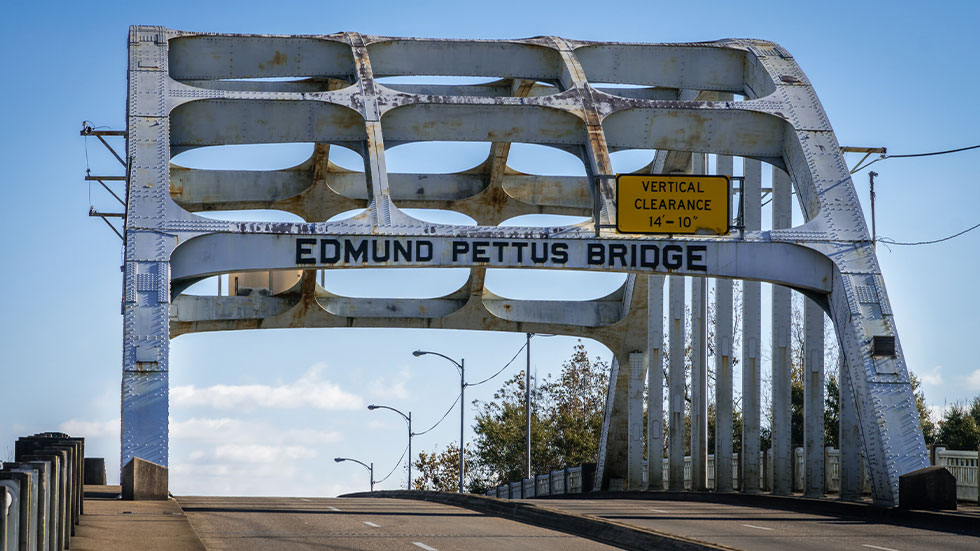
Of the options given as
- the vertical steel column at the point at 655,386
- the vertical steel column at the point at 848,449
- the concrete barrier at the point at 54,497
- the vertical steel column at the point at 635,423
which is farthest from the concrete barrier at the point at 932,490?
the vertical steel column at the point at 635,423

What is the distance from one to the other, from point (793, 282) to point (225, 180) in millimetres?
19561

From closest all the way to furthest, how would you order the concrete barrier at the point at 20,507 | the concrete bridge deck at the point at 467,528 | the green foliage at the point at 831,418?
the concrete barrier at the point at 20,507, the concrete bridge deck at the point at 467,528, the green foliage at the point at 831,418

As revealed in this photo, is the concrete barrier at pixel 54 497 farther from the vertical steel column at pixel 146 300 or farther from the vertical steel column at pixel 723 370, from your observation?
the vertical steel column at pixel 723 370

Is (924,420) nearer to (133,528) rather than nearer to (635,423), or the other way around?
(635,423)

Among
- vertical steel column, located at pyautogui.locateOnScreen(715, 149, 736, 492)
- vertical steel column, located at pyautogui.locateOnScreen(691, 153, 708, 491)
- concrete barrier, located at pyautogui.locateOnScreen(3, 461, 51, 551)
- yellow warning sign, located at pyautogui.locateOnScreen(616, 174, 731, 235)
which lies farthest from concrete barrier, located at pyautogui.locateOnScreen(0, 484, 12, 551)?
vertical steel column, located at pyautogui.locateOnScreen(691, 153, 708, 491)

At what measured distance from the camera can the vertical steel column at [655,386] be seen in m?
37.7

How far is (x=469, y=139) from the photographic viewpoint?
30.2 meters

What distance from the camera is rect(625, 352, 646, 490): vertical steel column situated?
39.8 m

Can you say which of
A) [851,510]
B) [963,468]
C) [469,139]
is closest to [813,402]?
[963,468]

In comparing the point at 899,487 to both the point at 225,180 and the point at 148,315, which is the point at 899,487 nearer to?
the point at 148,315

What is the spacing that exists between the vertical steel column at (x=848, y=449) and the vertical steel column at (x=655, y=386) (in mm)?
9995

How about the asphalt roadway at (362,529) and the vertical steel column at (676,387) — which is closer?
the asphalt roadway at (362,529)

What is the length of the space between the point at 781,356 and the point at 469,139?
31.1ft

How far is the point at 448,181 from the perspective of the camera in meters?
Result: 41.2
